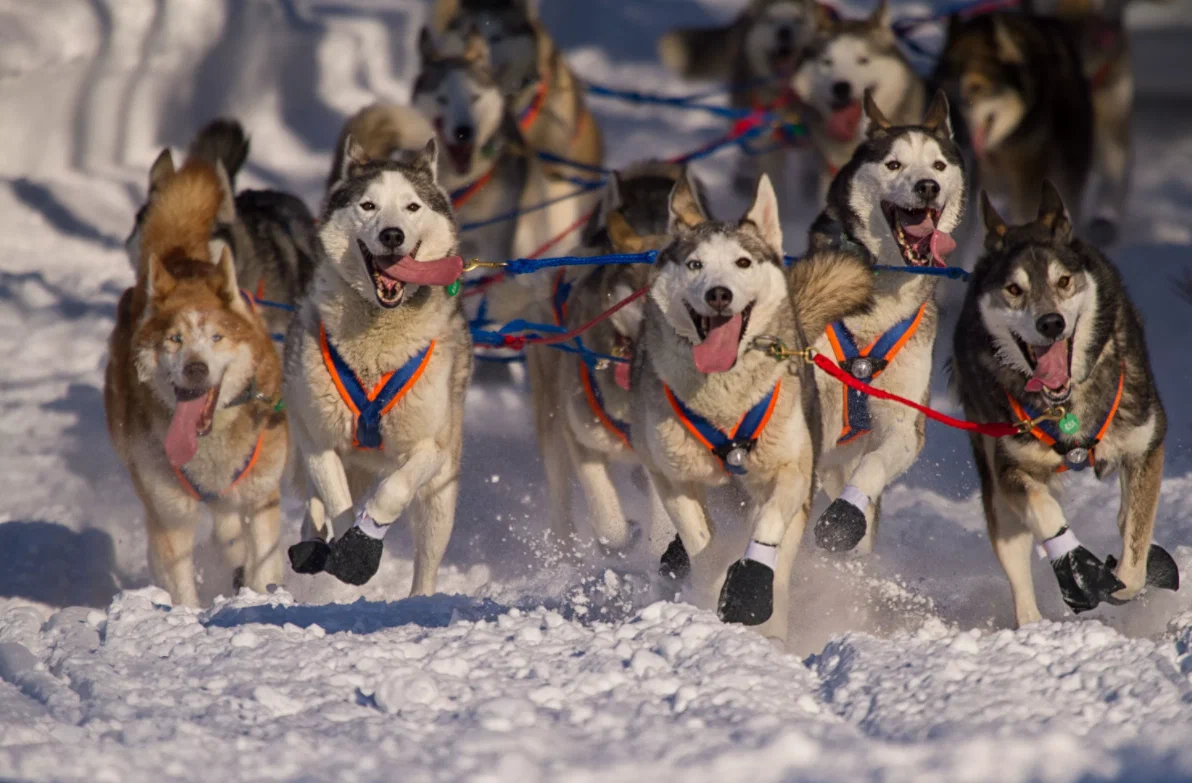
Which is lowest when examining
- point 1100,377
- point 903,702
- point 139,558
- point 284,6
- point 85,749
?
point 139,558

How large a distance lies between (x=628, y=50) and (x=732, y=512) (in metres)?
7.71

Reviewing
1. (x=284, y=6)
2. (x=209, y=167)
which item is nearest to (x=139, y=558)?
(x=209, y=167)

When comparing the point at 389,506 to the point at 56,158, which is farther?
the point at 56,158

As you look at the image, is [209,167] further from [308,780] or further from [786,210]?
[786,210]

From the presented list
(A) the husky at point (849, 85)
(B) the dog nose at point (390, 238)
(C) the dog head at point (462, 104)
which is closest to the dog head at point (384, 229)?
(B) the dog nose at point (390, 238)

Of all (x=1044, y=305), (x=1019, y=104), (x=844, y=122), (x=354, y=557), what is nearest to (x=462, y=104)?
(x=844, y=122)

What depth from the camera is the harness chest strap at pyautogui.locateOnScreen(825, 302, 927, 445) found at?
4.09 meters

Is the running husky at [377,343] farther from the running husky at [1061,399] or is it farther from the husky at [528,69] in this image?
the husky at [528,69]

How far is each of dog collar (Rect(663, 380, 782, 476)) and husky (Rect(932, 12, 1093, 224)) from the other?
3441mm

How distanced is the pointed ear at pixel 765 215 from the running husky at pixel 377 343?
0.75 m

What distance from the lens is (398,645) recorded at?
3.19 meters

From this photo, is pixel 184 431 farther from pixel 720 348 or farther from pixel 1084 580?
pixel 1084 580

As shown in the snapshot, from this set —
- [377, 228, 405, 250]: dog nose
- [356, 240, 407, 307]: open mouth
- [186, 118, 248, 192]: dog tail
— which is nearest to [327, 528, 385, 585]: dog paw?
[356, 240, 407, 307]: open mouth

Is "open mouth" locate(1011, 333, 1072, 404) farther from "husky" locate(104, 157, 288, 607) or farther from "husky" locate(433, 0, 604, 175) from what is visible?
"husky" locate(433, 0, 604, 175)
